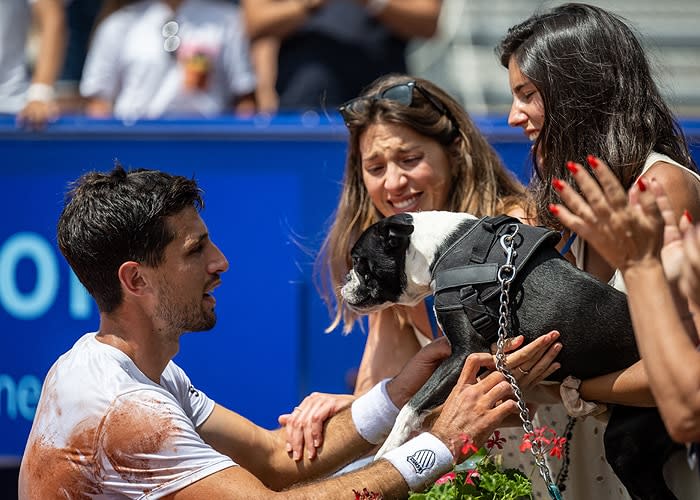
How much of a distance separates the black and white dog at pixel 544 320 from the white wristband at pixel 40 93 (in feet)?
11.2

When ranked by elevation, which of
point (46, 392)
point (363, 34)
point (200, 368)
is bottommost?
point (200, 368)

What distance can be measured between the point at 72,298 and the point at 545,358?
9.99 ft

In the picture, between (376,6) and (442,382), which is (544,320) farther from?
(376,6)

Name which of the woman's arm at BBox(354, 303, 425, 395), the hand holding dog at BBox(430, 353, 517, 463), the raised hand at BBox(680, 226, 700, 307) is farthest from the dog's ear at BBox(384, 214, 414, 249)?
the raised hand at BBox(680, 226, 700, 307)

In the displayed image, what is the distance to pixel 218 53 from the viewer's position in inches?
257

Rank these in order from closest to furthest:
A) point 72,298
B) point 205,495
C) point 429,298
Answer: point 205,495 → point 429,298 → point 72,298

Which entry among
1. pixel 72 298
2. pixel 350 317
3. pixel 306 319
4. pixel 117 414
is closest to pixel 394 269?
pixel 350 317

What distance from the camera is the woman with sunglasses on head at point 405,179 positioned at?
436 cm

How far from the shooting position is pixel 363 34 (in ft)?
21.1

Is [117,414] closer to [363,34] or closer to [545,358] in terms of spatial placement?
[545,358]

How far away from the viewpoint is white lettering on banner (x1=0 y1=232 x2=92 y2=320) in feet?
18.2

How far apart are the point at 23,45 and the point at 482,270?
4.44 metres

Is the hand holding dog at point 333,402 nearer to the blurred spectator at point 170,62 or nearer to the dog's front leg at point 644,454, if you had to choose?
the dog's front leg at point 644,454

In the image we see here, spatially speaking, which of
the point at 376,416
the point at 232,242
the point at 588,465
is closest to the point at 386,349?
the point at 376,416
